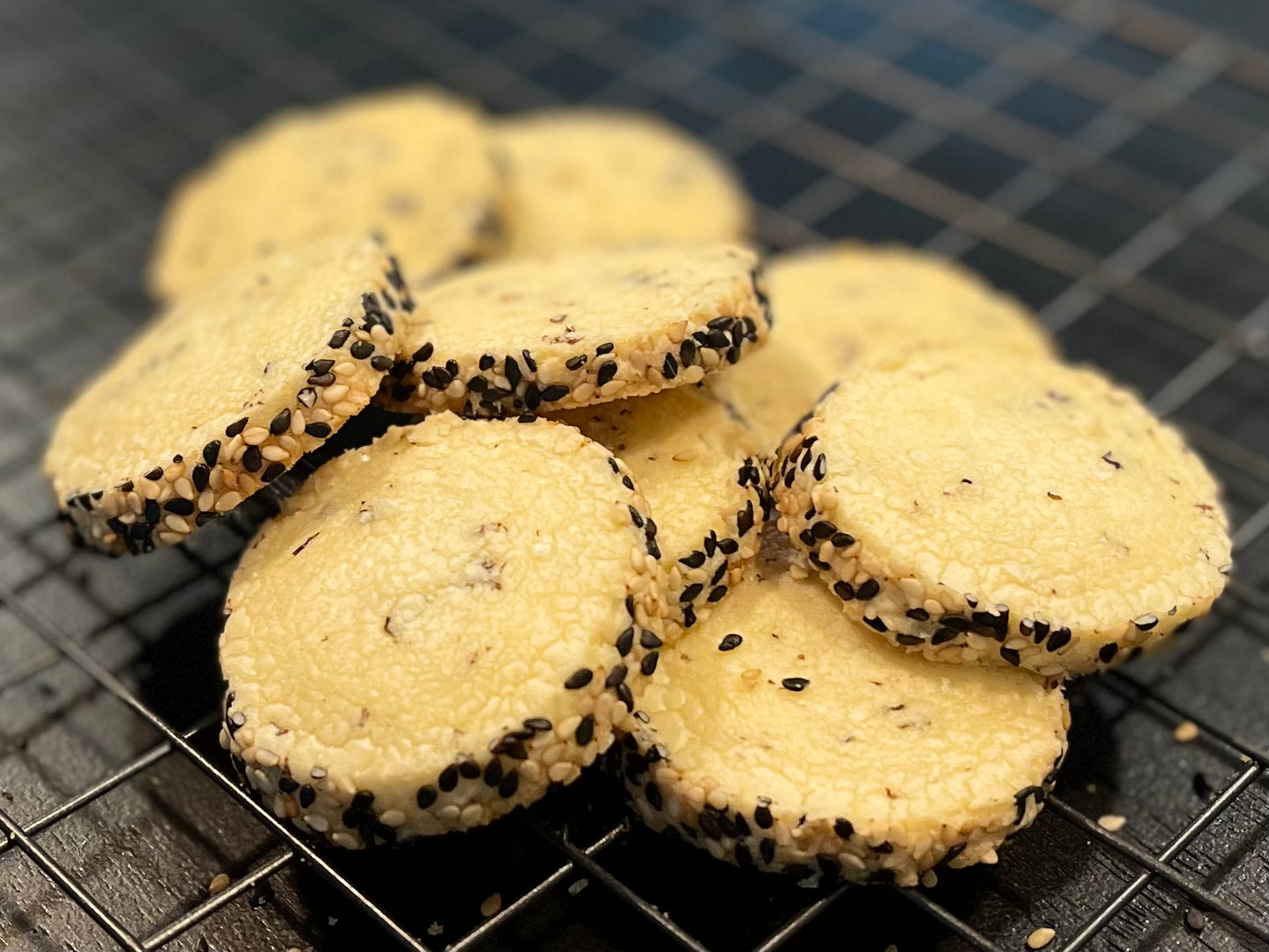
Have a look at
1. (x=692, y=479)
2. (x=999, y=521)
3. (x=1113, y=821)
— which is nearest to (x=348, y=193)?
(x=692, y=479)

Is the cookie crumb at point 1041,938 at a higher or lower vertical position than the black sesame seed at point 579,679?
lower

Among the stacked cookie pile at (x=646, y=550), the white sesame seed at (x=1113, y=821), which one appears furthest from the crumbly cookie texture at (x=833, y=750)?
the white sesame seed at (x=1113, y=821)

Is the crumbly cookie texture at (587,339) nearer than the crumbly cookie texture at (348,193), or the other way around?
the crumbly cookie texture at (587,339)

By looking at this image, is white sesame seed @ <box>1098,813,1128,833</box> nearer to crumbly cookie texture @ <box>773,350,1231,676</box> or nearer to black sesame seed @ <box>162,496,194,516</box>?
crumbly cookie texture @ <box>773,350,1231,676</box>

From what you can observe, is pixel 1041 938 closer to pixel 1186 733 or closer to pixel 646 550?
pixel 1186 733

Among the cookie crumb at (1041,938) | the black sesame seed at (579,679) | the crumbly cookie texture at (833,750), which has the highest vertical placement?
the black sesame seed at (579,679)

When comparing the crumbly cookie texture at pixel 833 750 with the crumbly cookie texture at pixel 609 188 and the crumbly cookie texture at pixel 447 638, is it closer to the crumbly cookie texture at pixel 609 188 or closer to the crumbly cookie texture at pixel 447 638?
the crumbly cookie texture at pixel 447 638

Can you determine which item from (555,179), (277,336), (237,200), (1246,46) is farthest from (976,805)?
(1246,46)
